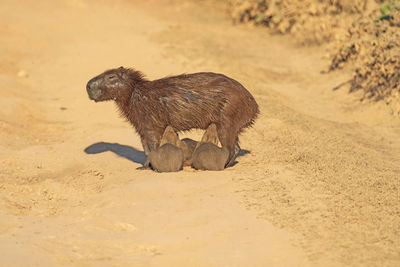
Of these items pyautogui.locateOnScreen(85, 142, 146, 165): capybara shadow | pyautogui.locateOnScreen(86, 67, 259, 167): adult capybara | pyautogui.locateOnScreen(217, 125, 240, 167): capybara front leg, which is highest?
pyautogui.locateOnScreen(86, 67, 259, 167): adult capybara

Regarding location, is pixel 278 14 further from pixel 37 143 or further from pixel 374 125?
pixel 37 143

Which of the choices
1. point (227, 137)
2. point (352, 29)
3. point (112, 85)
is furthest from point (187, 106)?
point (352, 29)

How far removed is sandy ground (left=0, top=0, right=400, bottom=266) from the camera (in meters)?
5.00

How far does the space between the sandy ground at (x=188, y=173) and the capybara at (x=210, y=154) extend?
0.17 m

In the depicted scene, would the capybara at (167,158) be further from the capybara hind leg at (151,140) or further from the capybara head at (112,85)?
the capybara head at (112,85)

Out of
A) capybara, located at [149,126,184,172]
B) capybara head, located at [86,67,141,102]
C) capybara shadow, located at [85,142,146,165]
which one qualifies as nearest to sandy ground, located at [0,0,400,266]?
capybara shadow, located at [85,142,146,165]

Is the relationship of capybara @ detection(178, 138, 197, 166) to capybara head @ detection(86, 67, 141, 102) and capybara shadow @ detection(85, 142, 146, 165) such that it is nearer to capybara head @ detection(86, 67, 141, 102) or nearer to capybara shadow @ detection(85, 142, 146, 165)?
capybara head @ detection(86, 67, 141, 102)

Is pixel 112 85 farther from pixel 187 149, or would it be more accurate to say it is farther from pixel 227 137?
pixel 227 137

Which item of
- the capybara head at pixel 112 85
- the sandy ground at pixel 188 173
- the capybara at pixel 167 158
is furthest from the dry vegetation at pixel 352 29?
the capybara head at pixel 112 85

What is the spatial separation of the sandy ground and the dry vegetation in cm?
45

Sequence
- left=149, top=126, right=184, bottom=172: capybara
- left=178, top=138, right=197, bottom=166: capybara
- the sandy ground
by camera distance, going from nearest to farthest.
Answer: the sandy ground → left=149, top=126, right=184, bottom=172: capybara → left=178, top=138, right=197, bottom=166: capybara

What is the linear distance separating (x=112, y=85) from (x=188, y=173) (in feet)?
4.58

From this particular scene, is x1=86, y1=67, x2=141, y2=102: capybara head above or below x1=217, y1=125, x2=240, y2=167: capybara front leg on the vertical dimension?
above

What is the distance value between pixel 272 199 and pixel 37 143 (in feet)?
15.3
